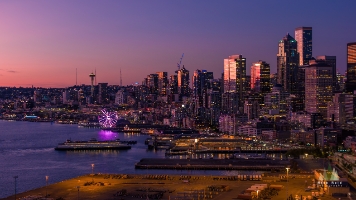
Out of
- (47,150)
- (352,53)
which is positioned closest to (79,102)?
(352,53)

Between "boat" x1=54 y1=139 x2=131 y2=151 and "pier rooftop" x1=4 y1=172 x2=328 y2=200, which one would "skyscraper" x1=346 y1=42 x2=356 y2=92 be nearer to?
"boat" x1=54 y1=139 x2=131 y2=151

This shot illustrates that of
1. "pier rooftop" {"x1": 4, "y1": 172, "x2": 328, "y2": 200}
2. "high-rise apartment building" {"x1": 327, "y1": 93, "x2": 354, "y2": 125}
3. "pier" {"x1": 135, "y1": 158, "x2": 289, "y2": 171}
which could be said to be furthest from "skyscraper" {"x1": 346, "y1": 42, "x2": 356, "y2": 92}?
"pier rooftop" {"x1": 4, "y1": 172, "x2": 328, "y2": 200}

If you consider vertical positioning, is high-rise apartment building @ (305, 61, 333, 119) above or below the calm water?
above

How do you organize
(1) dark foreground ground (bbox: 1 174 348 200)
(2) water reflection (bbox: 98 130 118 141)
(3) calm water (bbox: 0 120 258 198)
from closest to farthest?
(1) dark foreground ground (bbox: 1 174 348 200) → (3) calm water (bbox: 0 120 258 198) → (2) water reflection (bbox: 98 130 118 141)

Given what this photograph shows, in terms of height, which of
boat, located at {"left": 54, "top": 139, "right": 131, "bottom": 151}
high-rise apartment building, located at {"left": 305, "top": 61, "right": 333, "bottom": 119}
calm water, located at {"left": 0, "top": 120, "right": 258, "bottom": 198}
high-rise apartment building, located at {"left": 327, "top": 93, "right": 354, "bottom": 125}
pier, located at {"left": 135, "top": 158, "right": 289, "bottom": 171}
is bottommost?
calm water, located at {"left": 0, "top": 120, "right": 258, "bottom": 198}

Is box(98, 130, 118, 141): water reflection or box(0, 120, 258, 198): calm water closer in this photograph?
box(0, 120, 258, 198): calm water

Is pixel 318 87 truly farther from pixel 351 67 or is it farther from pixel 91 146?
pixel 91 146

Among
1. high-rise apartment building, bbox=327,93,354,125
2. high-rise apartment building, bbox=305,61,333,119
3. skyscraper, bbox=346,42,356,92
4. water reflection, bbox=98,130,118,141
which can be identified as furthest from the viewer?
skyscraper, bbox=346,42,356,92

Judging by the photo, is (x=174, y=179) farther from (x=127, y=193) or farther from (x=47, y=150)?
(x=47, y=150)
